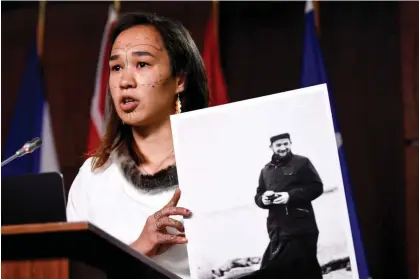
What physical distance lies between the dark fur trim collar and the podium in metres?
0.68

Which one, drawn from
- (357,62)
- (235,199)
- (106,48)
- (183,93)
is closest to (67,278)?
(235,199)

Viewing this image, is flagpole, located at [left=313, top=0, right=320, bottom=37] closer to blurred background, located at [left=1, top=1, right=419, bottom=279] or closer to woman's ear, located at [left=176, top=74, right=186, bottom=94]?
blurred background, located at [left=1, top=1, right=419, bottom=279]

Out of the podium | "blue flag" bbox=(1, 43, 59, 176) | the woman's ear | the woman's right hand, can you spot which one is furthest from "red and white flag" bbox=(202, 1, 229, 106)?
the podium

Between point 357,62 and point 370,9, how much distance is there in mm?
252

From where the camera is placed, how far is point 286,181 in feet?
4.38

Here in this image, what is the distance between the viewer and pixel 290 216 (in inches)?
52.1

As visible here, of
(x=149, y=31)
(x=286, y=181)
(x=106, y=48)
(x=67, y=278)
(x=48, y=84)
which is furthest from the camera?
(x=48, y=84)

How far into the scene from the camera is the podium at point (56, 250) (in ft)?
Answer: 2.97

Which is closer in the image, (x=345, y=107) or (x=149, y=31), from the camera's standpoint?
(x=149, y=31)

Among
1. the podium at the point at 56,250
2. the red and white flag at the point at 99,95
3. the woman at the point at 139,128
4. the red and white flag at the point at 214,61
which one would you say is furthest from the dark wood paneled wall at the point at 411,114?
the podium at the point at 56,250

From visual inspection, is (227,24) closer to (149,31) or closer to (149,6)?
(149,6)

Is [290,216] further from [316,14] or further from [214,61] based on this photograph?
[316,14]

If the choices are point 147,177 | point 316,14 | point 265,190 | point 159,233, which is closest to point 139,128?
point 147,177

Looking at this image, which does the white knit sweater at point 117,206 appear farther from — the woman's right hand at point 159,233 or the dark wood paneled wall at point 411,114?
the dark wood paneled wall at point 411,114
